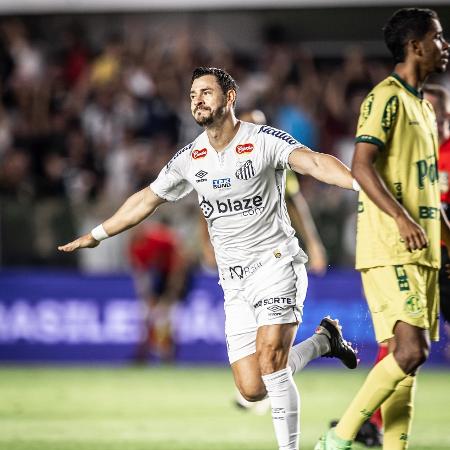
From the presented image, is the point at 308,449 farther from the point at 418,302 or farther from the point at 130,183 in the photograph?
the point at 130,183

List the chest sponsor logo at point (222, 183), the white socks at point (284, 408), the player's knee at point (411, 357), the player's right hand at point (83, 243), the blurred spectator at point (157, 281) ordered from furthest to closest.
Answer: the blurred spectator at point (157, 281)
the player's right hand at point (83, 243)
the chest sponsor logo at point (222, 183)
the white socks at point (284, 408)
the player's knee at point (411, 357)

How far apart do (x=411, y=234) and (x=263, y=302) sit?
1.34 meters

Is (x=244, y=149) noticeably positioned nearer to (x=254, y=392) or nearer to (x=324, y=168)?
(x=324, y=168)

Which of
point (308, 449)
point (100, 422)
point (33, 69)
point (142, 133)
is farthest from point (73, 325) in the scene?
point (308, 449)

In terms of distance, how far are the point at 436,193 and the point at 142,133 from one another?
1178 cm

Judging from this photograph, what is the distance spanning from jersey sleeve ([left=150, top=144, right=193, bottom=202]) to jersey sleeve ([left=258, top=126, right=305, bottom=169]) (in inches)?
23.1

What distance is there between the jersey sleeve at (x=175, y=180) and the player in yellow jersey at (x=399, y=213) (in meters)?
1.33

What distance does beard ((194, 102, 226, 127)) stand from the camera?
24.0 feet

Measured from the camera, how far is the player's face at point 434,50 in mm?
6863

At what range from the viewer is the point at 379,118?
6.67 meters

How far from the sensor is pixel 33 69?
19391 mm

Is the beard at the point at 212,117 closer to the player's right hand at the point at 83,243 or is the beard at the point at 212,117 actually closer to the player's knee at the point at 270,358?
the player's right hand at the point at 83,243

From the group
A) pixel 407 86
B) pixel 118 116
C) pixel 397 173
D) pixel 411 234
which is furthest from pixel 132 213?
pixel 118 116

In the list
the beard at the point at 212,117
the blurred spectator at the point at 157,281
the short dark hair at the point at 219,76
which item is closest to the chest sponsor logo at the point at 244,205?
the beard at the point at 212,117
